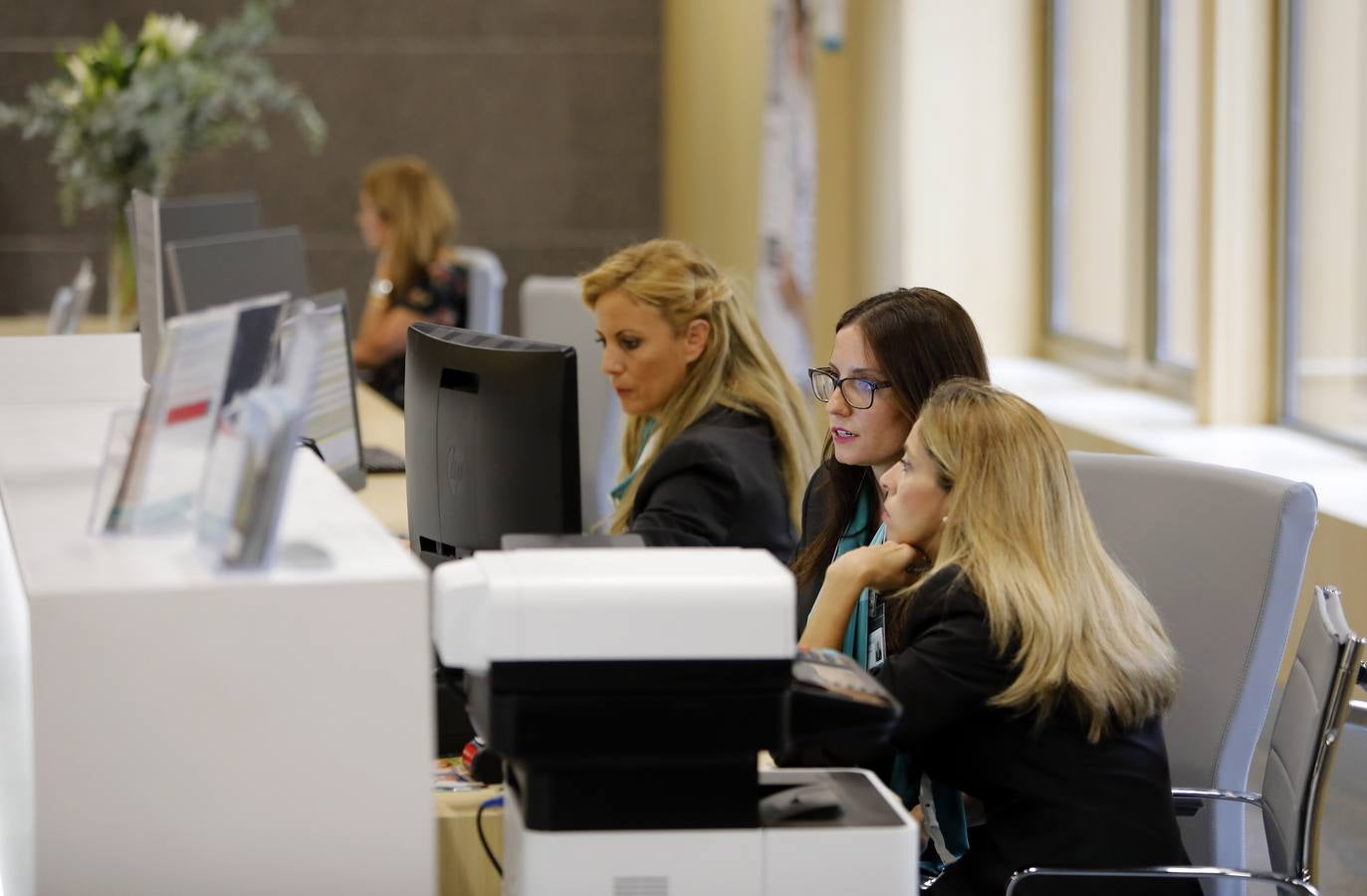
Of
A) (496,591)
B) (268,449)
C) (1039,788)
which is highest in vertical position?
(268,449)

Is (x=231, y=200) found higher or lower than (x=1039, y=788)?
higher

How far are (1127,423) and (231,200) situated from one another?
248 centimetres

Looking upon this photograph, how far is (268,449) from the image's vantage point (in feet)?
4.15

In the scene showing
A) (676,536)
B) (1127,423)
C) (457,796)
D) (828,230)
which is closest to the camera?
(457,796)

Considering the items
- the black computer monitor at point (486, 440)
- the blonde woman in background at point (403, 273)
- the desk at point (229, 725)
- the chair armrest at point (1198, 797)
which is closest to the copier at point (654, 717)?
the desk at point (229, 725)

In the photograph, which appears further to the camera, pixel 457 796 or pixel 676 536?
pixel 676 536

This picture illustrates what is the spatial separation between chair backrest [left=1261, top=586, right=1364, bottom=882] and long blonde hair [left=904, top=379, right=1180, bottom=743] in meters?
0.15

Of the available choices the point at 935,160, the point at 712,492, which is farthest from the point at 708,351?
the point at 935,160

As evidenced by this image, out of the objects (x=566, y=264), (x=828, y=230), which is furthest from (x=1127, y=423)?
(x=566, y=264)

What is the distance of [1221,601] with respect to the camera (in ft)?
6.94

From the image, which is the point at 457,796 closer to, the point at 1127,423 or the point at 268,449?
the point at 268,449

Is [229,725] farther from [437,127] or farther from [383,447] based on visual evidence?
[437,127]

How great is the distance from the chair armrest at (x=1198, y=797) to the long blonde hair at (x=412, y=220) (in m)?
3.50

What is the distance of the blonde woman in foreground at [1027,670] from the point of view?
1721 mm
